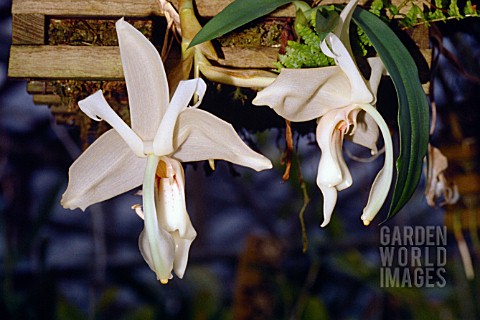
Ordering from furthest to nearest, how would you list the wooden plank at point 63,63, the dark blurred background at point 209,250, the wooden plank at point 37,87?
1. the dark blurred background at point 209,250
2. the wooden plank at point 37,87
3. the wooden plank at point 63,63

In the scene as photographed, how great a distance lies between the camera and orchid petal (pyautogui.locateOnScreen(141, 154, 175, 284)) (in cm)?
56

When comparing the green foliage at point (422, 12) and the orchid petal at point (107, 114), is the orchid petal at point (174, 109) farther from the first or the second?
the green foliage at point (422, 12)

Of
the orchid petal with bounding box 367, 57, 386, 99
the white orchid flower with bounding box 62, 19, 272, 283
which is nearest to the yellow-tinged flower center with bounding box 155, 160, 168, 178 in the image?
the white orchid flower with bounding box 62, 19, 272, 283

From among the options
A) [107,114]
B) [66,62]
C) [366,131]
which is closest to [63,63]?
[66,62]

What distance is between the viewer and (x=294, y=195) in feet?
6.73

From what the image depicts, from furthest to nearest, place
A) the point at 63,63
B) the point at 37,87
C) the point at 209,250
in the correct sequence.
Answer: the point at 209,250 < the point at 37,87 < the point at 63,63

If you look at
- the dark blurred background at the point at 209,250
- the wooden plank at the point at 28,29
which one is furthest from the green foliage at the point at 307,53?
the dark blurred background at the point at 209,250

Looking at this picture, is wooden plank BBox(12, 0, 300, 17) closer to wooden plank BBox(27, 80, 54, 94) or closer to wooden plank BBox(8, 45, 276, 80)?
wooden plank BBox(8, 45, 276, 80)

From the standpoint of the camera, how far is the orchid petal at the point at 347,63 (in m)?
0.55

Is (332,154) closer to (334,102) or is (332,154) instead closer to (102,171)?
(334,102)

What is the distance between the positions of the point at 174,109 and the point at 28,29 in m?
0.21

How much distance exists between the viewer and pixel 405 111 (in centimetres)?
53

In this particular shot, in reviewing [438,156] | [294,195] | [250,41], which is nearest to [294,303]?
[294,195]

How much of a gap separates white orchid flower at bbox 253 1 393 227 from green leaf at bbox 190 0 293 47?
0.20 ft
